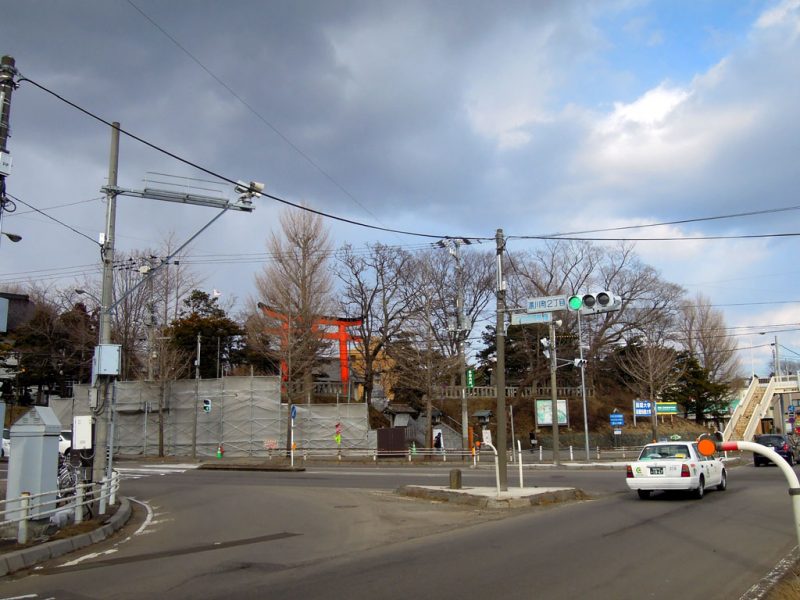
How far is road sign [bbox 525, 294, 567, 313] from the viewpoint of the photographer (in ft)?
59.6

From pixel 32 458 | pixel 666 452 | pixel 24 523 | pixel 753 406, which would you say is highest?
pixel 753 406

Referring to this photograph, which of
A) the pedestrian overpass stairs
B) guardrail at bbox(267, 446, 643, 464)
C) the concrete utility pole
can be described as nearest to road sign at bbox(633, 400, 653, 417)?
the pedestrian overpass stairs

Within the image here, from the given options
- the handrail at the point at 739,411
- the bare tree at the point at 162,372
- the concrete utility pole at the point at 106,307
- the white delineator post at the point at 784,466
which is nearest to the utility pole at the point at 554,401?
the handrail at the point at 739,411

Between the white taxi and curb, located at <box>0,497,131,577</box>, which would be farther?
the white taxi

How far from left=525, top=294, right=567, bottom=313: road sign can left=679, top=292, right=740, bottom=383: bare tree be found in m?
60.2

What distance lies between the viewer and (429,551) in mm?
10688

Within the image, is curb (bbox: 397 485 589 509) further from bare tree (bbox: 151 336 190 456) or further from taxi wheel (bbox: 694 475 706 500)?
bare tree (bbox: 151 336 190 456)

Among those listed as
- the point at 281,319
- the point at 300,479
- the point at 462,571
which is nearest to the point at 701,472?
the point at 462,571

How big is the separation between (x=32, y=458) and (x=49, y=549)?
90.2 inches

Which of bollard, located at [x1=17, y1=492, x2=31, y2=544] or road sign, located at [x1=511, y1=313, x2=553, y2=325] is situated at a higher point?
road sign, located at [x1=511, y1=313, x2=553, y2=325]

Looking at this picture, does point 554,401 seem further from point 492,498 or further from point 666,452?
point 492,498

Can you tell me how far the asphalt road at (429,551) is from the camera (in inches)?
321

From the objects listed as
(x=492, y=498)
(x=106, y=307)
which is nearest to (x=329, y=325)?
(x=106, y=307)

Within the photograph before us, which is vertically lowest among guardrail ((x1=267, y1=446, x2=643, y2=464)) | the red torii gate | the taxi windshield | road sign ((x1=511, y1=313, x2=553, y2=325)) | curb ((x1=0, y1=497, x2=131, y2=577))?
guardrail ((x1=267, y1=446, x2=643, y2=464))
